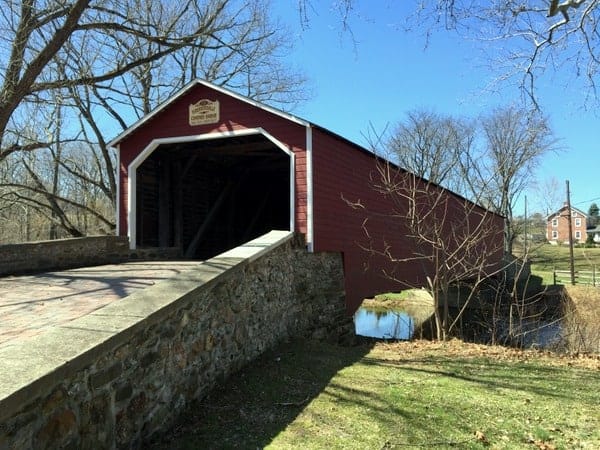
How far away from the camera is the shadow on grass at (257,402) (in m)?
3.86

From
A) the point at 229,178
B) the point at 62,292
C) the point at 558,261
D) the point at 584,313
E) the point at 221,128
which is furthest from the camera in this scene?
the point at 558,261

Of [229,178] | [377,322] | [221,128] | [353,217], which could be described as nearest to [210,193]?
[229,178]

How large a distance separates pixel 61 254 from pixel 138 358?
671 cm

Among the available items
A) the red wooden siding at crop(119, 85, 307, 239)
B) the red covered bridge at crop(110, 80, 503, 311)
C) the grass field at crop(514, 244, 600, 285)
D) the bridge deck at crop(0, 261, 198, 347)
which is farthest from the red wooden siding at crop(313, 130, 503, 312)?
the grass field at crop(514, 244, 600, 285)

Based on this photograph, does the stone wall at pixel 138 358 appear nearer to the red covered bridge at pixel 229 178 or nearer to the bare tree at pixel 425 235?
the red covered bridge at pixel 229 178

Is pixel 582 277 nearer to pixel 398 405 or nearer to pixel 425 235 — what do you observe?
pixel 425 235

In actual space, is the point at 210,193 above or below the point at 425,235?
above

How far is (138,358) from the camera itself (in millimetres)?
3744

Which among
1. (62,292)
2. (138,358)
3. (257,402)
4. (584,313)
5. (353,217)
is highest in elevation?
(353,217)

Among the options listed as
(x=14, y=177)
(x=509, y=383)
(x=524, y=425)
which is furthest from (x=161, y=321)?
(x=14, y=177)

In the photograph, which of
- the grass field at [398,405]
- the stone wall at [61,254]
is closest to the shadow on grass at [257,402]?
the grass field at [398,405]

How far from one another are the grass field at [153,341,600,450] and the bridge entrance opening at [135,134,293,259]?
508 centimetres

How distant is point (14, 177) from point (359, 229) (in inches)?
718

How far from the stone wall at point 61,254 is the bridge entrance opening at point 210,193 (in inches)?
43.8
